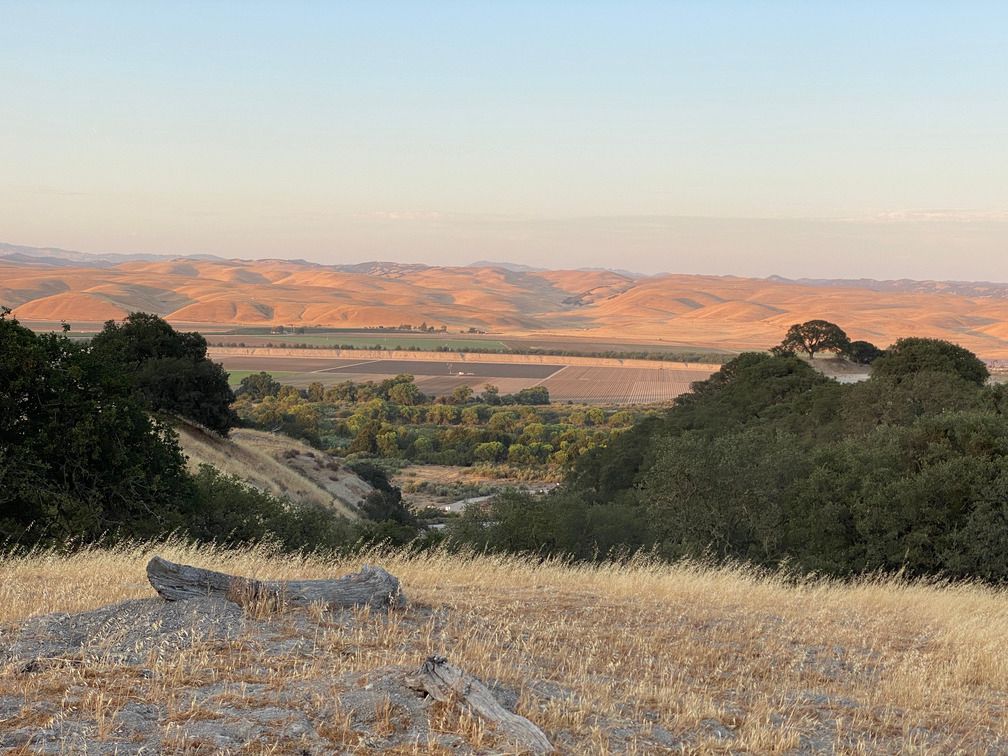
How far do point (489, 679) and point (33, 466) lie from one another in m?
13.8

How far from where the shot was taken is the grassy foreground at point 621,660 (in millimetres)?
5863

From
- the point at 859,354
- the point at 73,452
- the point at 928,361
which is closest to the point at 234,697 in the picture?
the point at 73,452

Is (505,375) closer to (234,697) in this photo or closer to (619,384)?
(619,384)

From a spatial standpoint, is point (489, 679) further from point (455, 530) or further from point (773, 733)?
point (455, 530)

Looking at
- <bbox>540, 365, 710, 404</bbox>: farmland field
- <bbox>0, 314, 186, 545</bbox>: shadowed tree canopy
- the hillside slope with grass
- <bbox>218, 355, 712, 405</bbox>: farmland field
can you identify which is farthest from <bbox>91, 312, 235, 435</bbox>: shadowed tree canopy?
<bbox>540, 365, 710, 404</bbox>: farmland field

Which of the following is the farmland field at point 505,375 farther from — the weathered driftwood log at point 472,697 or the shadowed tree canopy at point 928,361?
the weathered driftwood log at point 472,697

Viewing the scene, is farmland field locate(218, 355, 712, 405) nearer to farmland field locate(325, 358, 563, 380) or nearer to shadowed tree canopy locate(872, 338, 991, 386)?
farmland field locate(325, 358, 563, 380)

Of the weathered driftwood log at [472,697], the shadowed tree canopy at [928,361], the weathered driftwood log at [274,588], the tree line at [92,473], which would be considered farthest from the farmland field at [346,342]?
the weathered driftwood log at [472,697]

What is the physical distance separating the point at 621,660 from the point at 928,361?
4883 cm

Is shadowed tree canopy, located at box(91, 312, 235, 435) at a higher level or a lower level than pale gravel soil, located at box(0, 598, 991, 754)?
lower

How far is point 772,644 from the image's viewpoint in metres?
9.31

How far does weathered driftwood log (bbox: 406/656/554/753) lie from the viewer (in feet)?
17.1

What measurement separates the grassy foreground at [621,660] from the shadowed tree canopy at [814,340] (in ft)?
274

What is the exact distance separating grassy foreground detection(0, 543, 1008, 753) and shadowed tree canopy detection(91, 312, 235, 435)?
101 feet
